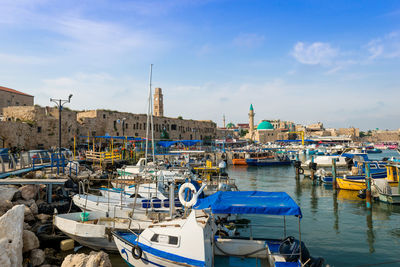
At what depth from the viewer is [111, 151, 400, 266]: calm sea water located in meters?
11.8

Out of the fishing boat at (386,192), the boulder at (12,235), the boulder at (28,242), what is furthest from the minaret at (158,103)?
the boulder at (12,235)

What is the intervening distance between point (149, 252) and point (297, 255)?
470 centimetres

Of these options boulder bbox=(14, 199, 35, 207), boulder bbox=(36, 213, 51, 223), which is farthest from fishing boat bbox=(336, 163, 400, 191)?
boulder bbox=(14, 199, 35, 207)

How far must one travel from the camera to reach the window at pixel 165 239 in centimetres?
846

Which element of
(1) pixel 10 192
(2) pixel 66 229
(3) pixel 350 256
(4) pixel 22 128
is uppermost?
(4) pixel 22 128

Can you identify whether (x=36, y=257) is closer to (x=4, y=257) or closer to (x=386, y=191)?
(x=4, y=257)

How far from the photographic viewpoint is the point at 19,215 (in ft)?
31.0

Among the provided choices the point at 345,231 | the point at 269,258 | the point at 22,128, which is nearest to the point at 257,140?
the point at 22,128

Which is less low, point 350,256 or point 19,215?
point 19,215

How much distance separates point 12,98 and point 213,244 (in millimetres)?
59006

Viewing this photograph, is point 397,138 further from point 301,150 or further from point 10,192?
point 10,192

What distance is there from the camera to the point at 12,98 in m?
53.0

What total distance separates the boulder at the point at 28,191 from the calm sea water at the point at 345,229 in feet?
26.6

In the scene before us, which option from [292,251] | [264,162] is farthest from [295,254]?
[264,162]
